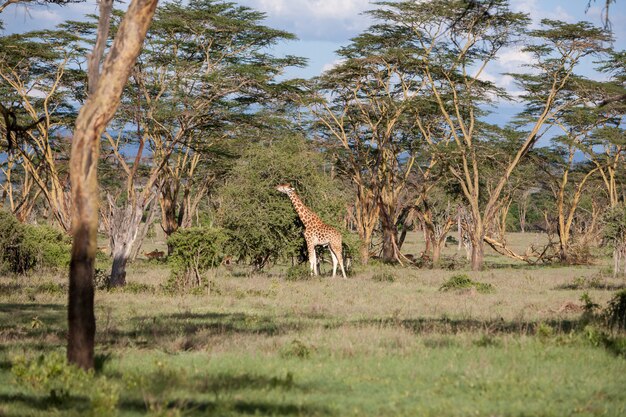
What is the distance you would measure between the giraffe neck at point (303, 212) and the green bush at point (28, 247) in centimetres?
602

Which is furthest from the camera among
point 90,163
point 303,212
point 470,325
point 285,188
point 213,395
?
point 303,212

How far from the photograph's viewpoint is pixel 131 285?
18875 mm

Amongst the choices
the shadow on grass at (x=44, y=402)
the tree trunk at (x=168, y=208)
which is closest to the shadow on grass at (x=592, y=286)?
the tree trunk at (x=168, y=208)

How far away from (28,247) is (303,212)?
6663 mm

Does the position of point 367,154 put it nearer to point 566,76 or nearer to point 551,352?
point 566,76

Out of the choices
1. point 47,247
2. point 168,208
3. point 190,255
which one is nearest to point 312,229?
point 190,255

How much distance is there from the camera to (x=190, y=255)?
18.8 metres

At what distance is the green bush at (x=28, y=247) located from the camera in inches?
861

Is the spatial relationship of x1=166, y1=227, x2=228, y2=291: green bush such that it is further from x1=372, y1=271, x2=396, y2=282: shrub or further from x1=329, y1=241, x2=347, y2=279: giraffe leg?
x1=372, y1=271, x2=396, y2=282: shrub

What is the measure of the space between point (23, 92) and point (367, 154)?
467 inches

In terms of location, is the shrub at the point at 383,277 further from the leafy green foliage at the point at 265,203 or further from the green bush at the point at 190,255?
the green bush at the point at 190,255

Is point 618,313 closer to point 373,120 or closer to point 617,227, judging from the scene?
point 617,227

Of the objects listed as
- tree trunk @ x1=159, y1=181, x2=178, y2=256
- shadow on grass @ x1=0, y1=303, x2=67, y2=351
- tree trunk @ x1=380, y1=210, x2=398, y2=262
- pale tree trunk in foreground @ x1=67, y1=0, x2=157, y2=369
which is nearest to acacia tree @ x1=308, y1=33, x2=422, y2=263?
tree trunk @ x1=380, y1=210, x2=398, y2=262

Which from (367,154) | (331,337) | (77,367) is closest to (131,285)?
(331,337)
